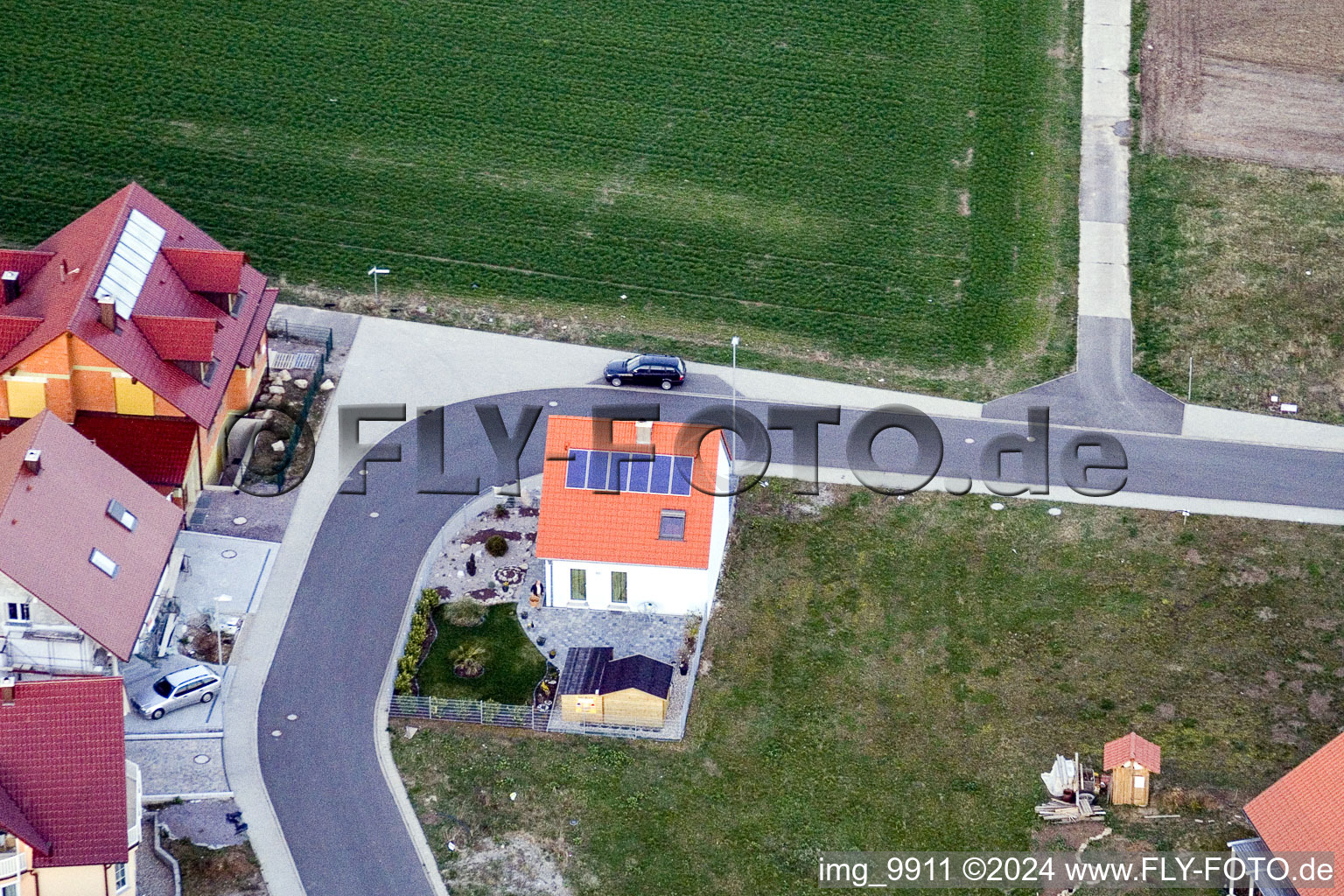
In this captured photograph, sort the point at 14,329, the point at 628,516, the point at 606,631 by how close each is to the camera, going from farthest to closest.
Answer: the point at 14,329 → the point at 606,631 → the point at 628,516

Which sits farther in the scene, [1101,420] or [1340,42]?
[1340,42]

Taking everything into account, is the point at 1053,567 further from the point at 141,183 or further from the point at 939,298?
the point at 141,183

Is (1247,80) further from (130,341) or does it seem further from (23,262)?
(23,262)

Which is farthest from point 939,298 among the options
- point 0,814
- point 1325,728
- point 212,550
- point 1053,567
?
point 0,814

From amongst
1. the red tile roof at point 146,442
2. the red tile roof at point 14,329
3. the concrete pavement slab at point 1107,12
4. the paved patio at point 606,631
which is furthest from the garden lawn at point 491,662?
the concrete pavement slab at point 1107,12

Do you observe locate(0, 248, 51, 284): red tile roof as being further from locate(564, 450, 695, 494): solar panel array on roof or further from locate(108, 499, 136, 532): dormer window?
locate(564, 450, 695, 494): solar panel array on roof

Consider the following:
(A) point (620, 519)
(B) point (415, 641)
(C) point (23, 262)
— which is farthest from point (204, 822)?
(C) point (23, 262)

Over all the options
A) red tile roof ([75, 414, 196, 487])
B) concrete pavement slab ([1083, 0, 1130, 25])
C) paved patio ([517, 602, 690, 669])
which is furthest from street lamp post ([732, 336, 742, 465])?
concrete pavement slab ([1083, 0, 1130, 25])
